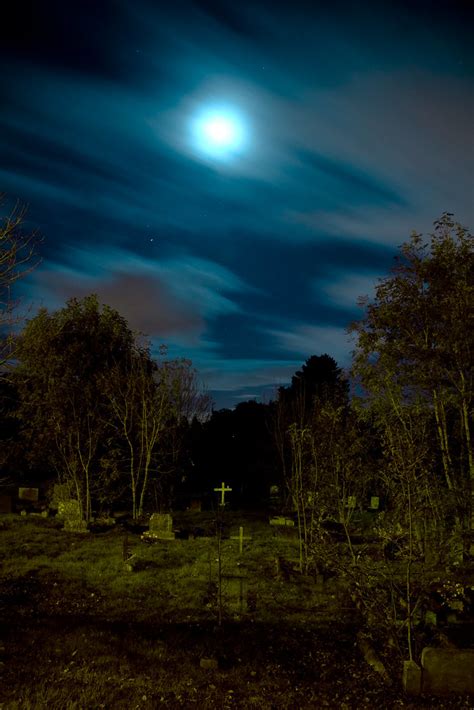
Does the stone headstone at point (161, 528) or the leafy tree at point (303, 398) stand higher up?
the leafy tree at point (303, 398)

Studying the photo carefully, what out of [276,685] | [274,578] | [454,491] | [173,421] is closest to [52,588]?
[274,578]

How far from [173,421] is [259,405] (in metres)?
17.3

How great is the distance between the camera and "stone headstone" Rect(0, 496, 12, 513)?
90.3 feet

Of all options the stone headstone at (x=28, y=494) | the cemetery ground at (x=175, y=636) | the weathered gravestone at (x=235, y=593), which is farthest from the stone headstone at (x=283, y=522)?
the stone headstone at (x=28, y=494)

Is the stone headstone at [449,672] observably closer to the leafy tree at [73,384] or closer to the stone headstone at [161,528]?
the stone headstone at [161,528]

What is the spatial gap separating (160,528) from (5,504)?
10249mm

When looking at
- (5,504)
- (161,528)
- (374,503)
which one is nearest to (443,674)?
(161,528)

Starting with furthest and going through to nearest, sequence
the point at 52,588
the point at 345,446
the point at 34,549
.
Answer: the point at 34,549
the point at 345,446
the point at 52,588

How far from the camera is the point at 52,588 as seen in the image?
14.3 meters

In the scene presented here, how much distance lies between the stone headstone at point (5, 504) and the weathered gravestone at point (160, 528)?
9.45 metres

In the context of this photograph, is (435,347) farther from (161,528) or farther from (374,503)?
(374,503)

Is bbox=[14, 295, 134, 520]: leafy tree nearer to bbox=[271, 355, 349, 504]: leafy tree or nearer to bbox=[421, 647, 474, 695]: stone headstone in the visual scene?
bbox=[271, 355, 349, 504]: leafy tree

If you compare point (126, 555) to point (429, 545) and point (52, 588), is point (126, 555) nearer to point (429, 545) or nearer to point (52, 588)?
A: point (52, 588)

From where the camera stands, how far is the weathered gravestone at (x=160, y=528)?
2189cm
